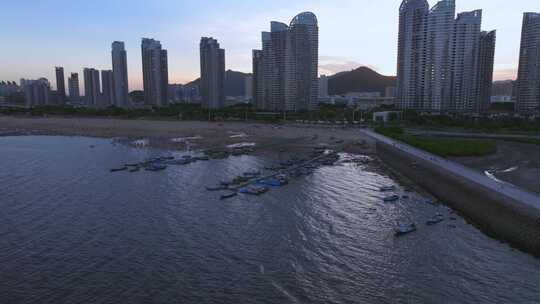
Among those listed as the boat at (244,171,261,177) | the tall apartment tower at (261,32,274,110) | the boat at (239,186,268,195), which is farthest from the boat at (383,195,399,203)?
the tall apartment tower at (261,32,274,110)

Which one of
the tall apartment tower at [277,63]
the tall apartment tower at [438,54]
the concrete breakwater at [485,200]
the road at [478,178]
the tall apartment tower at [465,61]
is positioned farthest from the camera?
the tall apartment tower at [277,63]

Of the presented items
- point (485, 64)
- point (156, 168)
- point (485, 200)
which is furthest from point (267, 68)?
point (485, 200)

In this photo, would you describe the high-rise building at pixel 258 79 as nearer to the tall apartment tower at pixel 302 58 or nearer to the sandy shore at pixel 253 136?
the tall apartment tower at pixel 302 58

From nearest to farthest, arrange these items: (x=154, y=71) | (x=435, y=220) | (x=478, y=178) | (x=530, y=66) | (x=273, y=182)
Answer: (x=435, y=220) → (x=478, y=178) → (x=273, y=182) → (x=530, y=66) → (x=154, y=71)

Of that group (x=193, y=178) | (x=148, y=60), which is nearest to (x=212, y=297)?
(x=193, y=178)

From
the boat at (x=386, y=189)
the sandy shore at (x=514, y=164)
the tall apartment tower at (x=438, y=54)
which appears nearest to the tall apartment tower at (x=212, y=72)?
the tall apartment tower at (x=438, y=54)

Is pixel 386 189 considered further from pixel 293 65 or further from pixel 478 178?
pixel 293 65
